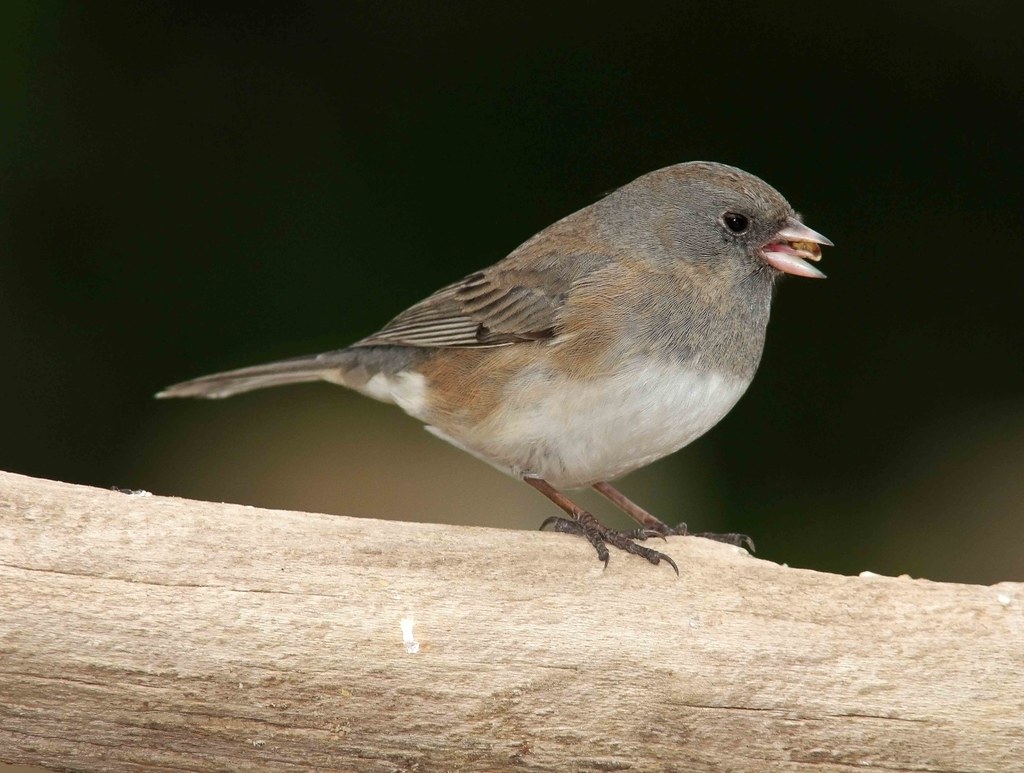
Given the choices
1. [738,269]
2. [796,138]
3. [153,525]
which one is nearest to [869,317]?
[796,138]

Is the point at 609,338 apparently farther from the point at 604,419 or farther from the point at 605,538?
the point at 605,538

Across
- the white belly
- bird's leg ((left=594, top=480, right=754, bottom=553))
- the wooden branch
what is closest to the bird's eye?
the white belly

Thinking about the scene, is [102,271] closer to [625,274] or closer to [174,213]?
[174,213]

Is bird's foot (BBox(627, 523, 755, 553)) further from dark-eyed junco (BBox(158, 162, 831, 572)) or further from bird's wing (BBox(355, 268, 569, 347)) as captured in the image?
bird's wing (BBox(355, 268, 569, 347))

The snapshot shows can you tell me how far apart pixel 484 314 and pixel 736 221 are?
28.4 inches

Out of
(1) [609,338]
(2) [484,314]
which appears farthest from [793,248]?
(2) [484,314]

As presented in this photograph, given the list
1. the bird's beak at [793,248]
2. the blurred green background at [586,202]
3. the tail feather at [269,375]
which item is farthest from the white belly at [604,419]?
the blurred green background at [586,202]

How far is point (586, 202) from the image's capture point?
4453 mm

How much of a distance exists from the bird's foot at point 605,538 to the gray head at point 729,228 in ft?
2.37

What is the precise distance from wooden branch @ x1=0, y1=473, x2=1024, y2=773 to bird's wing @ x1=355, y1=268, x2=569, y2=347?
29.9 inches

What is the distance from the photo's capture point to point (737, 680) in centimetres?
233

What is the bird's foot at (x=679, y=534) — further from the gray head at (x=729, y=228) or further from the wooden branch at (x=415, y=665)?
the gray head at (x=729, y=228)

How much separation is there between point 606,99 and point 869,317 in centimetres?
131

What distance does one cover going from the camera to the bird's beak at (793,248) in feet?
9.53
